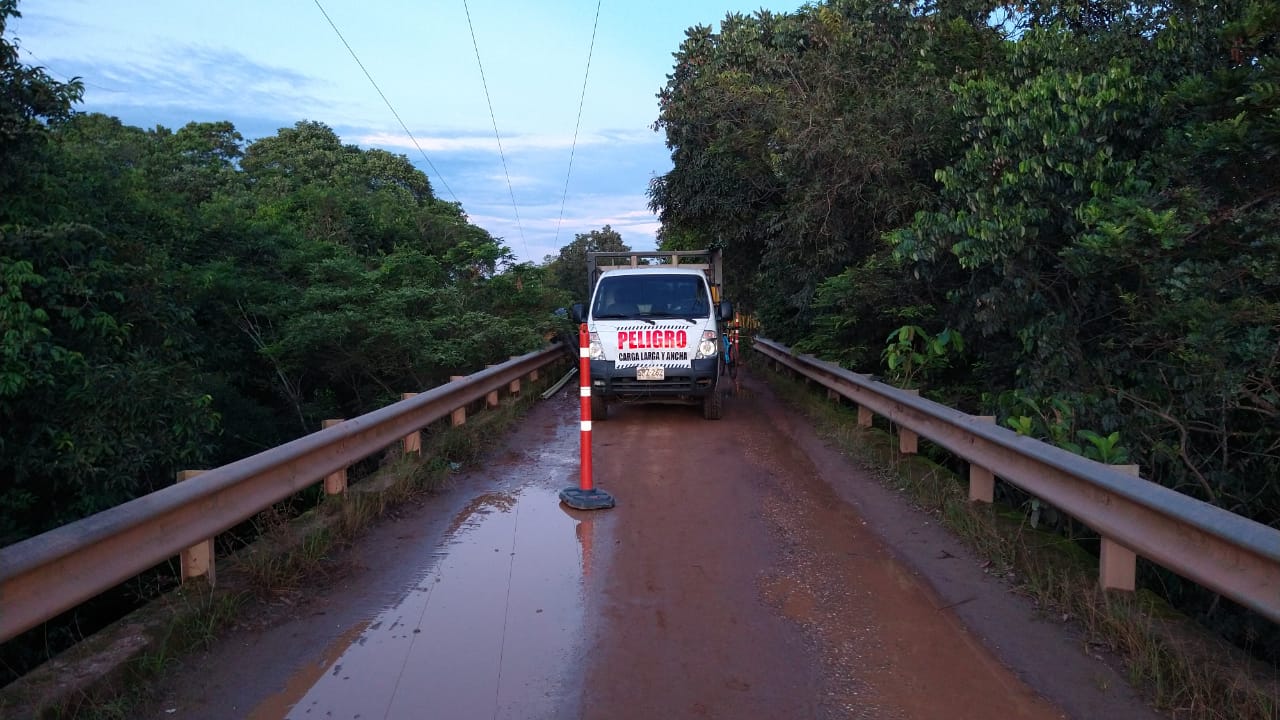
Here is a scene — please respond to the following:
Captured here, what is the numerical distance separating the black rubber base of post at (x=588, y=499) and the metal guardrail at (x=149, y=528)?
5.55 ft

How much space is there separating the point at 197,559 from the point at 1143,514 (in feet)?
16.1

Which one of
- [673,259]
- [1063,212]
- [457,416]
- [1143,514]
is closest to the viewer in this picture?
[1143,514]

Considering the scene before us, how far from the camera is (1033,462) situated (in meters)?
5.83

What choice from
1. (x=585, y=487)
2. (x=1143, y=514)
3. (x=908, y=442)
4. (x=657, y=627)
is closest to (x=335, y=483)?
(x=585, y=487)

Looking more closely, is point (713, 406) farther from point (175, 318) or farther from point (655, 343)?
point (175, 318)

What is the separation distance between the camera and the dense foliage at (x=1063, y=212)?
21.5 ft

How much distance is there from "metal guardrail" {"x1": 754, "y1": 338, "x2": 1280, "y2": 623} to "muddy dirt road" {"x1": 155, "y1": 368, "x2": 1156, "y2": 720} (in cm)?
60

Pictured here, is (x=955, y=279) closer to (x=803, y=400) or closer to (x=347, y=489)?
(x=803, y=400)

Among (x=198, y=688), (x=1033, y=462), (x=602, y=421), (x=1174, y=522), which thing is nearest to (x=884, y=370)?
(x=602, y=421)

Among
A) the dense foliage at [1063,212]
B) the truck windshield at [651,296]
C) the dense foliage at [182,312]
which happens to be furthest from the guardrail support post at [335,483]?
the truck windshield at [651,296]

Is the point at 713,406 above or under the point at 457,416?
under

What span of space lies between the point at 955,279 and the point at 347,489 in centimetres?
763

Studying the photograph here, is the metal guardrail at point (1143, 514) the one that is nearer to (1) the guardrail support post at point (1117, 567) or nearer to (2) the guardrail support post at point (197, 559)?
(1) the guardrail support post at point (1117, 567)

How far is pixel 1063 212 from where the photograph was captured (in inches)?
342
